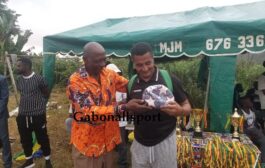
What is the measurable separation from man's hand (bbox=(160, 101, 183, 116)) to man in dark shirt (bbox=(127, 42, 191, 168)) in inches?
3.7

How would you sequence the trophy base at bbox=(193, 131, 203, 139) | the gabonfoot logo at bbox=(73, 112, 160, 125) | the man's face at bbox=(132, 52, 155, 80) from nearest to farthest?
the man's face at bbox=(132, 52, 155, 80), the gabonfoot logo at bbox=(73, 112, 160, 125), the trophy base at bbox=(193, 131, 203, 139)

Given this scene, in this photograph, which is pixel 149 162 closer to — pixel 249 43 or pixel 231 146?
pixel 231 146

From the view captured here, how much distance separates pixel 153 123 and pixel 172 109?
10.4 inches

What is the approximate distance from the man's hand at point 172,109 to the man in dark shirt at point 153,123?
0.09m

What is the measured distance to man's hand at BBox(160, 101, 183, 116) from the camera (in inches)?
78.6

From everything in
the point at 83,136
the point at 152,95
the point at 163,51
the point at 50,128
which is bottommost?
the point at 50,128

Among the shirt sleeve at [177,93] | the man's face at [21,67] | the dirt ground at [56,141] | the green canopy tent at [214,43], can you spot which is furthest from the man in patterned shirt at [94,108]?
the dirt ground at [56,141]

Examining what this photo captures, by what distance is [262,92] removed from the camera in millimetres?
5059

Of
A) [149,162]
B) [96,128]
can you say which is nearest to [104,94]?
[96,128]

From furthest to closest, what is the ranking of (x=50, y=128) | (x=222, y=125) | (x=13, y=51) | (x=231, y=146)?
(x=13, y=51)
(x=50, y=128)
(x=222, y=125)
(x=231, y=146)

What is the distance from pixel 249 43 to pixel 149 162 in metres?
2.10

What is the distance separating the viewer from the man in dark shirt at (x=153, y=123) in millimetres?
2125

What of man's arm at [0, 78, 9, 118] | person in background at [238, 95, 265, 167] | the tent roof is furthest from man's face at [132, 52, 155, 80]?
person in background at [238, 95, 265, 167]

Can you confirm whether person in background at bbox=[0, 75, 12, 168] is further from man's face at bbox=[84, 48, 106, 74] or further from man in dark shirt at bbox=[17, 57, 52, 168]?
man's face at bbox=[84, 48, 106, 74]
